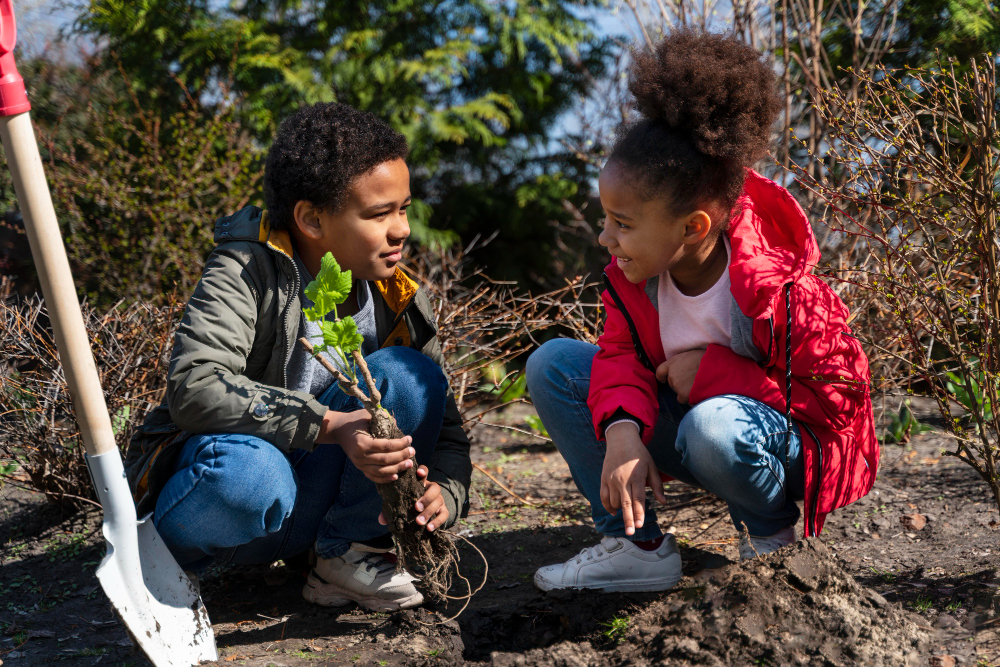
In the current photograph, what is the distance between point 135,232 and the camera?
3.92 meters

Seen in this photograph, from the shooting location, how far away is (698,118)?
5.47 feet

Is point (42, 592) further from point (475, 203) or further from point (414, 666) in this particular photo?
point (475, 203)

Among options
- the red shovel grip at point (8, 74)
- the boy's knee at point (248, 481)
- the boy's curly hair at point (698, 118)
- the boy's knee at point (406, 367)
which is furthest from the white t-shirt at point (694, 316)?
the red shovel grip at point (8, 74)

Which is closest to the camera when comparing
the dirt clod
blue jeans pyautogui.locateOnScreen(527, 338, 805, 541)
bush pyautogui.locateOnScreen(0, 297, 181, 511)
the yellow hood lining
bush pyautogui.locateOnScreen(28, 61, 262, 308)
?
blue jeans pyautogui.locateOnScreen(527, 338, 805, 541)

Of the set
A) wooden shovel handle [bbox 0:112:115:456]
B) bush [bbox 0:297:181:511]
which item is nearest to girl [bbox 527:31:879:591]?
wooden shovel handle [bbox 0:112:115:456]

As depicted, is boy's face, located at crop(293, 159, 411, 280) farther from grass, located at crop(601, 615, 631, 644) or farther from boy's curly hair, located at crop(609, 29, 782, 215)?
grass, located at crop(601, 615, 631, 644)

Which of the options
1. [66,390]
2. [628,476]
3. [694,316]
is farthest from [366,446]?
[66,390]

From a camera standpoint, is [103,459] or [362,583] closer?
[103,459]

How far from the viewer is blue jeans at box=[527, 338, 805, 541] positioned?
1716mm

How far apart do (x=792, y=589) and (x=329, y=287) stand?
3.82 feet

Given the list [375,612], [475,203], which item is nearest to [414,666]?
[375,612]

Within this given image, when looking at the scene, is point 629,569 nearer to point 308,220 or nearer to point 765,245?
point 765,245

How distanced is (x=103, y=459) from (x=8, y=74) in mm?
795

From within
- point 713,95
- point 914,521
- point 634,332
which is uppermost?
point 713,95
